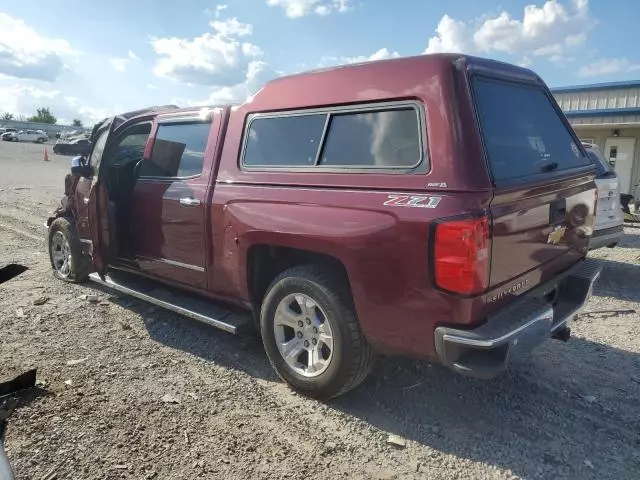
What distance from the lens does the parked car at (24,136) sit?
53.7 meters

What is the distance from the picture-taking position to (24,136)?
54.6 metres

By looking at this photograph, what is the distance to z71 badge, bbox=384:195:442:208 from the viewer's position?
2596 mm

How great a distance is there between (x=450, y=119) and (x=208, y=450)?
91.4 inches

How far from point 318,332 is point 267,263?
2.35ft

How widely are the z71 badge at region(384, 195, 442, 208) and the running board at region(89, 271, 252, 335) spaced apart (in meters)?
1.67

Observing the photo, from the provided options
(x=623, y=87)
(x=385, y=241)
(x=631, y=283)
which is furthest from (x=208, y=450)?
(x=623, y=87)

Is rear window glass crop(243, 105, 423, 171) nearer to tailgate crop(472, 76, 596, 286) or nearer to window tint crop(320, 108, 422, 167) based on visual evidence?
window tint crop(320, 108, 422, 167)

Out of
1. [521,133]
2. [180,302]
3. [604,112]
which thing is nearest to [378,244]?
[521,133]

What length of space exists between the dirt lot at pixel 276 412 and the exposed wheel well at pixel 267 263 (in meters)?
0.65

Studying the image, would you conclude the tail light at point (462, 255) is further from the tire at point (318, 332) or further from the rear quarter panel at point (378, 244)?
the tire at point (318, 332)

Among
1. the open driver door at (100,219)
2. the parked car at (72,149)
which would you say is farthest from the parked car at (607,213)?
the parked car at (72,149)

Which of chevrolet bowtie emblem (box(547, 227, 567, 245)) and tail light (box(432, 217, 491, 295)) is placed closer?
tail light (box(432, 217, 491, 295))

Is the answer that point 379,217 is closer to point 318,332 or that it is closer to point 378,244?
point 378,244

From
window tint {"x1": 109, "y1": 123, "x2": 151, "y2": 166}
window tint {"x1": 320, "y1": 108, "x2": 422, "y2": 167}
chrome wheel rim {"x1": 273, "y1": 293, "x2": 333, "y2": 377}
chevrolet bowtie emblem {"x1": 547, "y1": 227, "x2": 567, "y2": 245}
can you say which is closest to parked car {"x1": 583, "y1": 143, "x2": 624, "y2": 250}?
chevrolet bowtie emblem {"x1": 547, "y1": 227, "x2": 567, "y2": 245}
